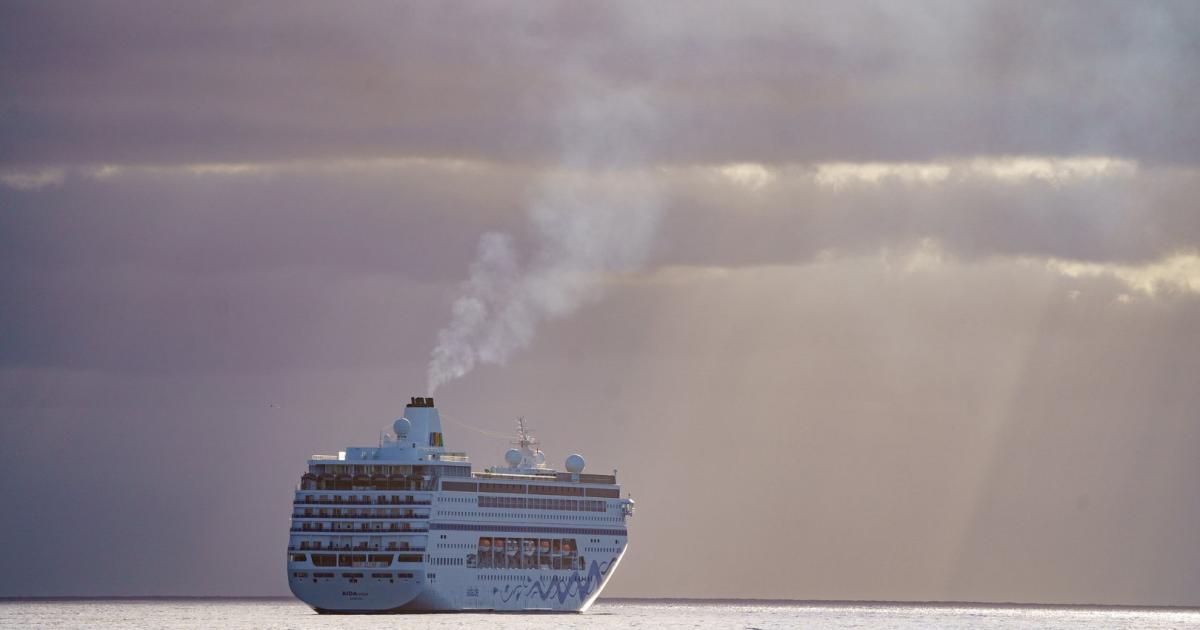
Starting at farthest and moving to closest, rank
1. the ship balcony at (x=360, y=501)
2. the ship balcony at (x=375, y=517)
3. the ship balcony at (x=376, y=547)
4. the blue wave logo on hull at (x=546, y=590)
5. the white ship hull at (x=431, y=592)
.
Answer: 1. the blue wave logo on hull at (x=546, y=590)
2. the ship balcony at (x=360, y=501)
3. the ship balcony at (x=375, y=517)
4. the ship balcony at (x=376, y=547)
5. the white ship hull at (x=431, y=592)

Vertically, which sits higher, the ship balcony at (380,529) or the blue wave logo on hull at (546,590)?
the ship balcony at (380,529)

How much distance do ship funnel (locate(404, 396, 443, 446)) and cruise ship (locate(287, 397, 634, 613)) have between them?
9 cm

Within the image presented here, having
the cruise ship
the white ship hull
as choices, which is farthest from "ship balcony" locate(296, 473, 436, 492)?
the white ship hull

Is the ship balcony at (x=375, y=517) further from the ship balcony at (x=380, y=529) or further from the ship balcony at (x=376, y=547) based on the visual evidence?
the ship balcony at (x=376, y=547)

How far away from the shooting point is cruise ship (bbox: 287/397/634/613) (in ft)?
604

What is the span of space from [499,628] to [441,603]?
7.27 meters

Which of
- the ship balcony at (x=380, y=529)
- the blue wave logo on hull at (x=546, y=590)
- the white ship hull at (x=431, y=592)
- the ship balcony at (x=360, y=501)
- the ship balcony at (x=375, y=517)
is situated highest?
the ship balcony at (x=360, y=501)

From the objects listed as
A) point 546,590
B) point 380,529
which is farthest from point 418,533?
point 546,590

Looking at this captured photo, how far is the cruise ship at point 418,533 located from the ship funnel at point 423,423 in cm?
9

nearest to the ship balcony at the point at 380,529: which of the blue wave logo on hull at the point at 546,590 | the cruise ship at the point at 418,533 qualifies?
the cruise ship at the point at 418,533

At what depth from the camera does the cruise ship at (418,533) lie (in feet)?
604

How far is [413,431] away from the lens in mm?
195125

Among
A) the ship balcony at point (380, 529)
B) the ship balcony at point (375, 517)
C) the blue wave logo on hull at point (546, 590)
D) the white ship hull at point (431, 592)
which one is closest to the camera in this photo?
the white ship hull at point (431, 592)

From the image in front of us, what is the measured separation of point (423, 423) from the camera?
19562 centimetres
